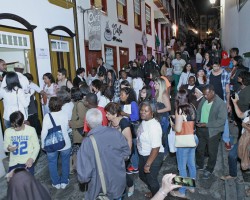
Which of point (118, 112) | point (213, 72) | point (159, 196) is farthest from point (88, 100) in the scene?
point (213, 72)

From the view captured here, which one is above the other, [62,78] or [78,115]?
[62,78]

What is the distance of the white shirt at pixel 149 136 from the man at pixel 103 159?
1.83 ft

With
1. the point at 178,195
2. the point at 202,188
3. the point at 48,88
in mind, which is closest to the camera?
the point at 178,195

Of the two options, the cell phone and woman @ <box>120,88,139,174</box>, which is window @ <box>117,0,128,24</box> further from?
the cell phone

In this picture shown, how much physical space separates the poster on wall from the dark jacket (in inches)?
297

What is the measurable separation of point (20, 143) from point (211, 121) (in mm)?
3183

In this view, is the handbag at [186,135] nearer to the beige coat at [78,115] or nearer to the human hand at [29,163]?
the beige coat at [78,115]

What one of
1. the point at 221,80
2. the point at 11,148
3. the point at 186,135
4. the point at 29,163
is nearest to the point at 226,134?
the point at 221,80

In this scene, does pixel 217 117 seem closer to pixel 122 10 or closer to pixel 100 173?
pixel 100 173

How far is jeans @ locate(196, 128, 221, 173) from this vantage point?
4895 mm

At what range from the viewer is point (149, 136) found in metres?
3.76

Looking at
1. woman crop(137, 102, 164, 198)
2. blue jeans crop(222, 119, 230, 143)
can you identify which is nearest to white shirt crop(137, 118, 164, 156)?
woman crop(137, 102, 164, 198)

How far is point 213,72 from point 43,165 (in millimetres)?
4868

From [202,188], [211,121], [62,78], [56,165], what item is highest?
[62,78]
